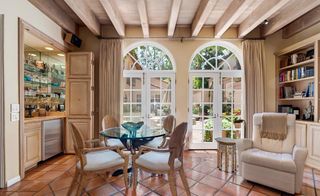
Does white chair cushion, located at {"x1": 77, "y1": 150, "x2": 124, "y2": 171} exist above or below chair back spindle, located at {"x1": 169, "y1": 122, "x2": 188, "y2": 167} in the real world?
below

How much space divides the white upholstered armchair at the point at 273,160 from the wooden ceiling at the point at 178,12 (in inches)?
74.3

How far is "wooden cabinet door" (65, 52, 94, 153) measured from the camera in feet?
14.2

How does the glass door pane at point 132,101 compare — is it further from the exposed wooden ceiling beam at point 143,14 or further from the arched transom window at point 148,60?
the exposed wooden ceiling beam at point 143,14

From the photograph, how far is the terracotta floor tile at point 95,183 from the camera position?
2.74 m

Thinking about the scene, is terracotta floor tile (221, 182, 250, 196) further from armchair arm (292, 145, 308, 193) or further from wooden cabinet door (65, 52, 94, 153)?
wooden cabinet door (65, 52, 94, 153)

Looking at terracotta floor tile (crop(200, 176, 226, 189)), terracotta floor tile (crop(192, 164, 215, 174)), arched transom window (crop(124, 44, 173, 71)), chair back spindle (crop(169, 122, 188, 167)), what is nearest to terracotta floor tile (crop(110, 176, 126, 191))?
chair back spindle (crop(169, 122, 188, 167))

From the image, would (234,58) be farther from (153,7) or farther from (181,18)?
(153,7)

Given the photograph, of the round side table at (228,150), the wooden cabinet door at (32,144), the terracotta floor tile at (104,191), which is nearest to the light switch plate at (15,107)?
the wooden cabinet door at (32,144)

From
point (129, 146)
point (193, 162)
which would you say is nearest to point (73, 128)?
point (129, 146)

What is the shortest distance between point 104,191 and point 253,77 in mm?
3907

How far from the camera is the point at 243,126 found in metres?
4.71

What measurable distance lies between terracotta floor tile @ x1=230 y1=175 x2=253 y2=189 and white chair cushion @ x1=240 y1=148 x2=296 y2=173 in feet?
0.98

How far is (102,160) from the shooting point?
97.9 inches

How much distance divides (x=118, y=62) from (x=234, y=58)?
2845 mm
